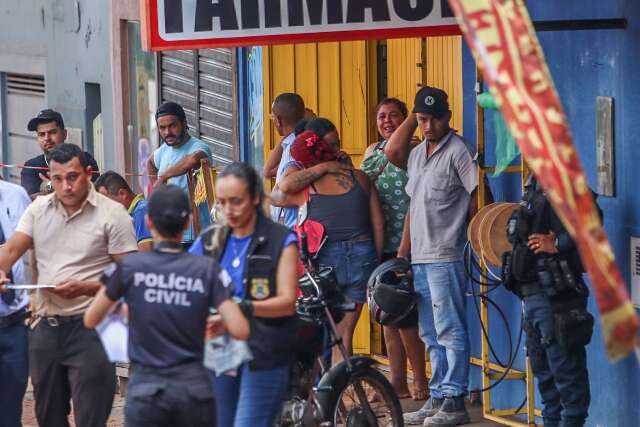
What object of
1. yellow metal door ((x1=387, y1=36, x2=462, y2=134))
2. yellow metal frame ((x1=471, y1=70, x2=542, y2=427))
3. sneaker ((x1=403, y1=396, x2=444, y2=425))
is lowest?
sneaker ((x1=403, y1=396, x2=444, y2=425))

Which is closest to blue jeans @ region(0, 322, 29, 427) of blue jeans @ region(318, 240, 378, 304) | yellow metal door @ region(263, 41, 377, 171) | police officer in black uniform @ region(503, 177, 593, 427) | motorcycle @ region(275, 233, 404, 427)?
motorcycle @ region(275, 233, 404, 427)

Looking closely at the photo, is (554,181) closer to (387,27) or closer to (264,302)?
(264,302)

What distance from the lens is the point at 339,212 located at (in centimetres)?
968

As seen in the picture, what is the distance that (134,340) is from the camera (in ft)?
20.8

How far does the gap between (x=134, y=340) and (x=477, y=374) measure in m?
4.47

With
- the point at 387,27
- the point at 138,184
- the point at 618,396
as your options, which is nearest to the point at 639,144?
the point at 618,396

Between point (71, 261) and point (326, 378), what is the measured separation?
5.01 feet

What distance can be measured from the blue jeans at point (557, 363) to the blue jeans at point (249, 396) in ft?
6.33

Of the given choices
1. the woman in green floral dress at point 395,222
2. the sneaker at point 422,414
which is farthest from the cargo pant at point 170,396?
the woman in green floral dress at point 395,222

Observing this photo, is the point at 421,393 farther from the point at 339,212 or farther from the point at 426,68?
the point at 426,68

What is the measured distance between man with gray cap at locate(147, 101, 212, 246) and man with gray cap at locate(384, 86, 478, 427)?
7.82 feet

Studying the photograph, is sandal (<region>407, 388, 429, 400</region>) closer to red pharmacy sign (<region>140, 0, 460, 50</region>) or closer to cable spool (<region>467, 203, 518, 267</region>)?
cable spool (<region>467, 203, 518, 267</region>)

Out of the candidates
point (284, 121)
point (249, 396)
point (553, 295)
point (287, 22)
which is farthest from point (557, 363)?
point (284, 121)

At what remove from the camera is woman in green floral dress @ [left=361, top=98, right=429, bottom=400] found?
10.1 metres
